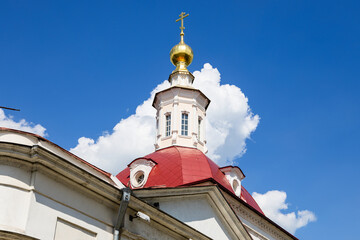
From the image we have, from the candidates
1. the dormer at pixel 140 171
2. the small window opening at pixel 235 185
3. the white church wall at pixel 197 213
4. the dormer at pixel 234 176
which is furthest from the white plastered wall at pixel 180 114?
the white church wall at pixel 197 213

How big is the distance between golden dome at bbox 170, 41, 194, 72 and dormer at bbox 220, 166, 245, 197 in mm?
9114

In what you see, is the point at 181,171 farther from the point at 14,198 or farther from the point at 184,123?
the point at 14,198

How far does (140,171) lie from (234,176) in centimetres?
454

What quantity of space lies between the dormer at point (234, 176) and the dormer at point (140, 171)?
3534 mm

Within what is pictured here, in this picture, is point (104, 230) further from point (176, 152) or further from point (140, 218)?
point (176, 152)

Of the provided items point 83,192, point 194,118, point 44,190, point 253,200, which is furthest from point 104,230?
point 194,118

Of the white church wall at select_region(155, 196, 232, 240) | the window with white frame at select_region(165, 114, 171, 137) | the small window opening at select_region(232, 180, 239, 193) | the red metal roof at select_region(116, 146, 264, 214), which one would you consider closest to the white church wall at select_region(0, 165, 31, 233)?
the white church wall at select_region(155, 196, 232, 240)

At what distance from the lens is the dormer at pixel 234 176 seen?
23156mm

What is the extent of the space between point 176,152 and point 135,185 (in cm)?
255

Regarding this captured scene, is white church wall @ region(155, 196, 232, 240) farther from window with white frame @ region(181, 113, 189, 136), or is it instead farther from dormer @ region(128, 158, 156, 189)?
window with white frame @ region(181, 113, 189, 136)

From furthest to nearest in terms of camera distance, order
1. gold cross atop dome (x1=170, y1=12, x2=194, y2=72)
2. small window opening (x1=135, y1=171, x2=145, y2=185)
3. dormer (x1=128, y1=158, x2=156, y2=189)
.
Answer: gold cross atop dome (x1=170, y1=12, x2=194, y2=72), small window opening (x1=135, y1=171, x2=145, y2=185), dormer (x1=128, y1=158, x2=156, y2=189)

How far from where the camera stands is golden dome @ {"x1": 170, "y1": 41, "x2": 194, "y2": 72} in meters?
30.5

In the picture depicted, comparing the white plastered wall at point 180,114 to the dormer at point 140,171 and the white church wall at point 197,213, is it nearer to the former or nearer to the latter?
the dormer at point 140,171

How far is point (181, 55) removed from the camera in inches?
1200
